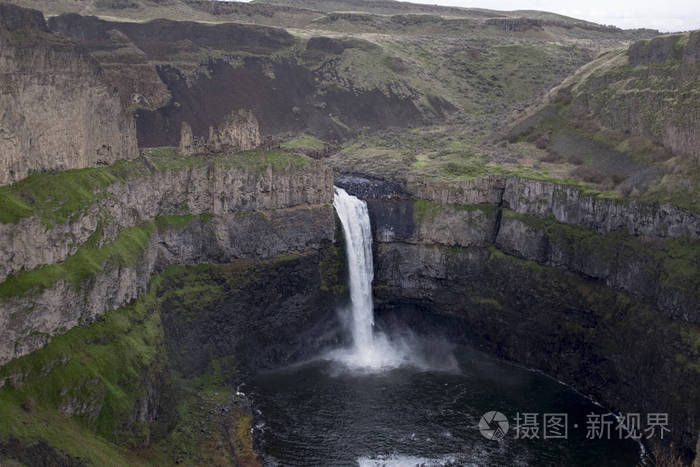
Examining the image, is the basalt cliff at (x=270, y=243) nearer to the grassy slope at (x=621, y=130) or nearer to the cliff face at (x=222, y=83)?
the grassy slope at (x=621, y=130)

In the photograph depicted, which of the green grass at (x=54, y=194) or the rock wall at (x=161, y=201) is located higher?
the green grass at (x=54, y=194)

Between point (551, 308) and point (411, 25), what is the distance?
97.8m

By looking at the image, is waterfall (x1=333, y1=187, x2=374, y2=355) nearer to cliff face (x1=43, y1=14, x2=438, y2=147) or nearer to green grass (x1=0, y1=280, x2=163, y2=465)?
green grass (x1=0, y1=280, x2=163, y2=465)

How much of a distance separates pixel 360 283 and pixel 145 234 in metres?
21.7

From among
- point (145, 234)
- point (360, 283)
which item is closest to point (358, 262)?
point (360, 283)

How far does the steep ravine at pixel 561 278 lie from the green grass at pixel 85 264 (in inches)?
993

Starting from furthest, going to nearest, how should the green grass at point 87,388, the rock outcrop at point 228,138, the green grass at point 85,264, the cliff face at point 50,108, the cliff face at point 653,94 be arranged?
1. the rock outcrop at point 228,138
2. the cliff face at point 653,94
3. the cliff face at point 50,108
4. the green grass at point 85,264
5. the green grass at point 87,388

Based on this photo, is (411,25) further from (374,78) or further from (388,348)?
(388,348)

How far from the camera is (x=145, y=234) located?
57.9 meters

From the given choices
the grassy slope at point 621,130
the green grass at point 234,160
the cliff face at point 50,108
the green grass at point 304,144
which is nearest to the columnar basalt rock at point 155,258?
the green grass at point 234,160

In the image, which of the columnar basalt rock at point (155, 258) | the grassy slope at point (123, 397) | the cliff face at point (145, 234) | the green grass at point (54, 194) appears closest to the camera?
the grassy slope at point (123, 397)

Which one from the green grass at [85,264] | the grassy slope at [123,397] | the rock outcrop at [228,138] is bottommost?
the grassy slope at [123,397]

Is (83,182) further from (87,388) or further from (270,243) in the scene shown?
(270,243)

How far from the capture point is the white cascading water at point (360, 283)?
223ft
